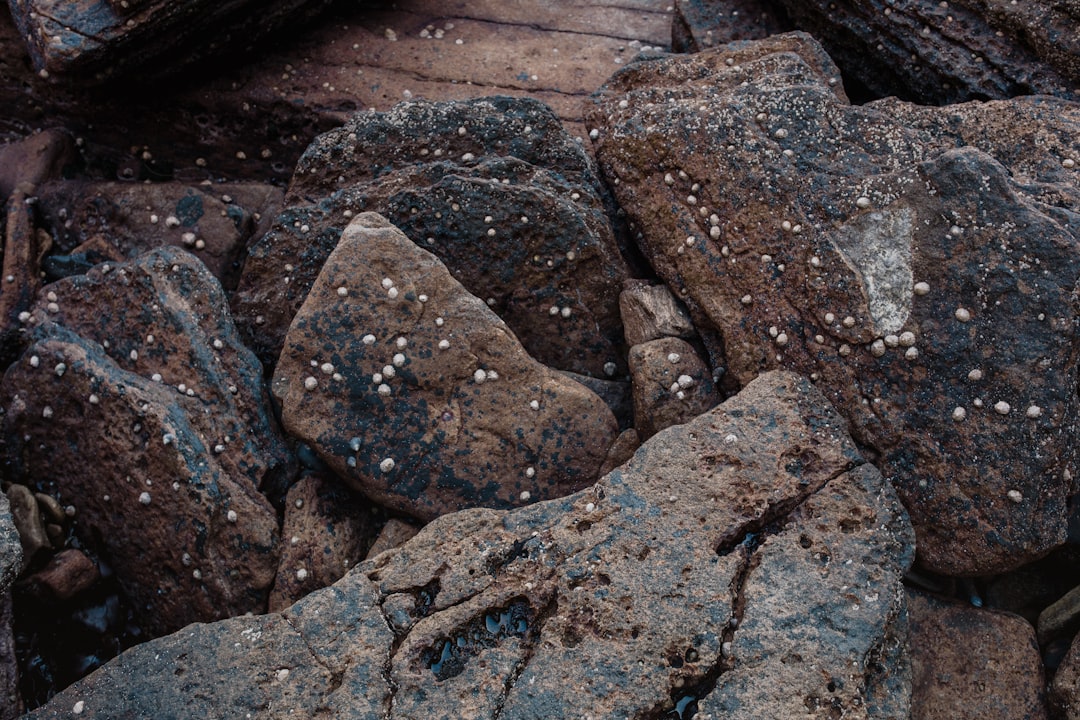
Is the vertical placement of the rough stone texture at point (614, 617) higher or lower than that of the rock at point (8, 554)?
higher

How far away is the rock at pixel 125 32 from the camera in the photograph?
15.8ft

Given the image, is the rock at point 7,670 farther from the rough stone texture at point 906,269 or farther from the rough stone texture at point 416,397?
the rough stone texture at point 906,269

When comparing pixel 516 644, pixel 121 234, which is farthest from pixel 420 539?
pixel 121 234

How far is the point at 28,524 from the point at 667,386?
106 inches

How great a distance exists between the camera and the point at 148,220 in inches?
206

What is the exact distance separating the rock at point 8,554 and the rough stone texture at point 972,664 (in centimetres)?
330

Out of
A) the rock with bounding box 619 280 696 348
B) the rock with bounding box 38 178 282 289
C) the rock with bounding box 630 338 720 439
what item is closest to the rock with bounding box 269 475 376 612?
the rock with bounding box 630 338 720 439

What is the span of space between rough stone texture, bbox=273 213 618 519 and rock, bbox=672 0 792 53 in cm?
283

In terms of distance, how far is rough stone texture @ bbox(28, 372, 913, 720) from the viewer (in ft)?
9.57

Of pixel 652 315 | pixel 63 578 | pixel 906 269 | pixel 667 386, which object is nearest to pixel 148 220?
pixel 63 578

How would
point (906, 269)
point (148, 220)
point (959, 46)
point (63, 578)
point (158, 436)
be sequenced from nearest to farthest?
point (906, 269) → point (158, 436) → point (63, 578) → point (959, 46) → point (148, 220)

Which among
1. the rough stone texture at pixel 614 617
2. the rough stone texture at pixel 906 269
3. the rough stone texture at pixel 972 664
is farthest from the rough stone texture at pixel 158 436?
the rough stone texture at pixel 972 664

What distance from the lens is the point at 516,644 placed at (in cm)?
303

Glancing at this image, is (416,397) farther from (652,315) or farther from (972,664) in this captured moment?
(972,664)
